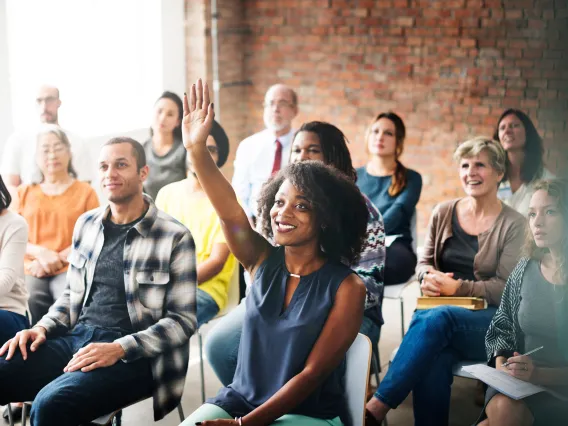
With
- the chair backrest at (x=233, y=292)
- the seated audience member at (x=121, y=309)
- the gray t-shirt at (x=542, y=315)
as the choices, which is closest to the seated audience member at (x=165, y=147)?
the chair backrest at (x=233, y=292)

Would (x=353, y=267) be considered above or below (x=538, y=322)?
above

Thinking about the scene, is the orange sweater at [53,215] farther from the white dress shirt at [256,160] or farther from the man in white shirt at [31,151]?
the white dress shirt at [256,160]

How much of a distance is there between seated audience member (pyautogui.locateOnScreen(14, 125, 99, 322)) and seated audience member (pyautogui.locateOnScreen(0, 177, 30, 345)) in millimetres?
438

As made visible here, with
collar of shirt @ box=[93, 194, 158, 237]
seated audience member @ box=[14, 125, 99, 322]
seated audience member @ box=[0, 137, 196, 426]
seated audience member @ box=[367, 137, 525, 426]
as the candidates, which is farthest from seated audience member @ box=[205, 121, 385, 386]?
seated audience member @ box=[14, 125, 99, 322]

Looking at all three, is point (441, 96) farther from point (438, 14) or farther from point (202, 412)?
point (202, 412)

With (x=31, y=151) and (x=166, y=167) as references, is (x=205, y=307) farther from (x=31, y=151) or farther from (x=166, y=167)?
(x=31, y=151)

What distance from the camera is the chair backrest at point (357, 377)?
236 centimetres

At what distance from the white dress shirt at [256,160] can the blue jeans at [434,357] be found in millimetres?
1885

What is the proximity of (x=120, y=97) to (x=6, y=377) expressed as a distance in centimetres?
381

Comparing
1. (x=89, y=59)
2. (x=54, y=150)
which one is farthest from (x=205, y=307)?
(x=89, y=59)

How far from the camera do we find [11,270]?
316 cm

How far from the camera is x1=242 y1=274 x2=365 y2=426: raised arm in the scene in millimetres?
2307

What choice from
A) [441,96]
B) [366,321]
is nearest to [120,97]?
[441,96]

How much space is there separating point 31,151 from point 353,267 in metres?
1.94
